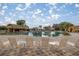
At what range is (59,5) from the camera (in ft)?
8.46

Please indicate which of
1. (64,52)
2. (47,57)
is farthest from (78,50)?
(47,57)

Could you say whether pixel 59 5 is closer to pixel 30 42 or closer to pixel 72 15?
pixel 72 15

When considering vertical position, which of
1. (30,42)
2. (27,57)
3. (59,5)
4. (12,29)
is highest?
(59,5)

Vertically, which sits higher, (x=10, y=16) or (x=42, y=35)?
(x=10, y=16)

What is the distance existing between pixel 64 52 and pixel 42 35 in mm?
388

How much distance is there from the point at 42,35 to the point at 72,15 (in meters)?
0.50

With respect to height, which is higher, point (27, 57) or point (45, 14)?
point (45, 14)

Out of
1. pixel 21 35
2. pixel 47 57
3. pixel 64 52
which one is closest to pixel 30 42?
pixel 21 35

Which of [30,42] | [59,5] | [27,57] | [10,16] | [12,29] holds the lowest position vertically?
[27,57]

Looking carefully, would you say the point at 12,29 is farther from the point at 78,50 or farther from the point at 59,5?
the point at 78,50

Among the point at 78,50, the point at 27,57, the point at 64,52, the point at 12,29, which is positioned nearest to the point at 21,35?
the point at 12,29

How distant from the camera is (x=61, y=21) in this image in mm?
2576

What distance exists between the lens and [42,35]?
103 inches

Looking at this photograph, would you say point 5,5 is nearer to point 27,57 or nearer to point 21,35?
point 21,35
